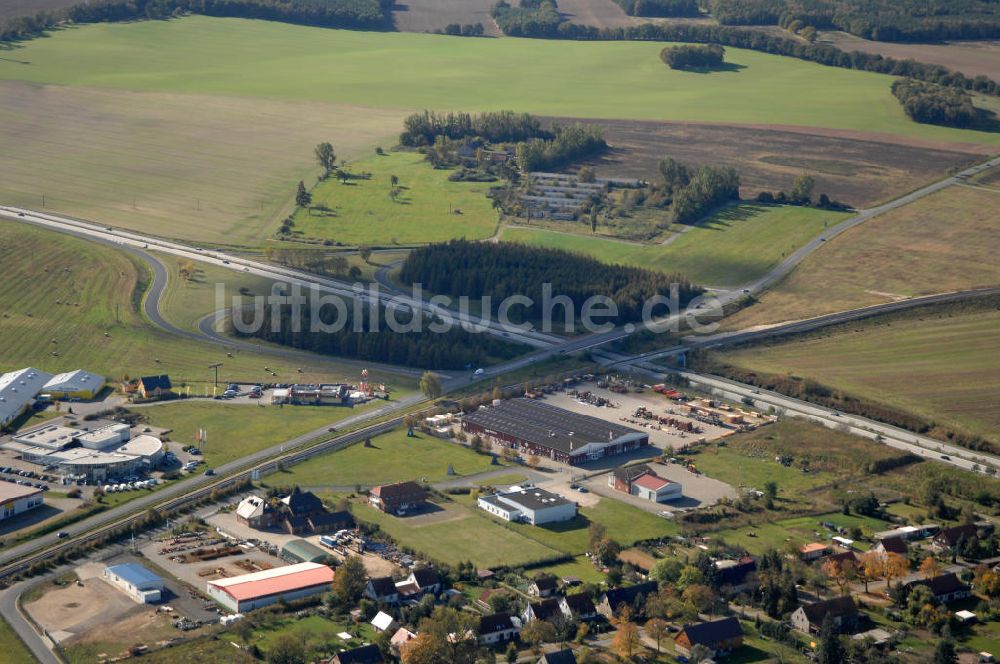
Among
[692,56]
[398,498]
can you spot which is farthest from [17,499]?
[692,56]

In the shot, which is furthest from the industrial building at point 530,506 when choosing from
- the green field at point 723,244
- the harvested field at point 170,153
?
the harvested field at point 170,153

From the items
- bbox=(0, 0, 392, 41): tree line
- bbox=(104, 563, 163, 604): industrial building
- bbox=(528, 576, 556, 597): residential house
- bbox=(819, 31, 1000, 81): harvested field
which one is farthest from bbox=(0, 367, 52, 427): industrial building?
bbox=(819, 31, 1000, 81): harvested field

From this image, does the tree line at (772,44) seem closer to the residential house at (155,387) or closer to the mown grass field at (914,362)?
the mown grass field at (914,362)

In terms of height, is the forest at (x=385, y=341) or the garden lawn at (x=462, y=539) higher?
the forest at (x=385, y=341)

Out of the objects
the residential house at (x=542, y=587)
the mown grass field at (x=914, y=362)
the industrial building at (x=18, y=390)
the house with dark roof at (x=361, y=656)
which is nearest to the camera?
the house with dark roof at (x=361, y=656)

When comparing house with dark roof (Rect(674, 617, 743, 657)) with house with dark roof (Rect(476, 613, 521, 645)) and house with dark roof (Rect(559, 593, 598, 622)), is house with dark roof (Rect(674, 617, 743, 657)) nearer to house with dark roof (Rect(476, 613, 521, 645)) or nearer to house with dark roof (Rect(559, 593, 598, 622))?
house with dark roof (Rect(559, 593, 598, 622))

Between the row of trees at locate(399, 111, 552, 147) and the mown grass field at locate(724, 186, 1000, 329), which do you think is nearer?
the mown grass field at locate(724, 186, 1000, 329)
